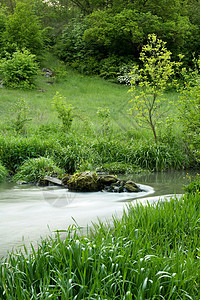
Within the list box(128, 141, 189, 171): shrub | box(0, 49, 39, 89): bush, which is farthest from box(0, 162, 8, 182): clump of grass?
box(0, 49, 39, 89): bush

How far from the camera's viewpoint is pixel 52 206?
7.07m

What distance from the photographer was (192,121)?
11.1 metres

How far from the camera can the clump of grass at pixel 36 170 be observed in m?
10.2

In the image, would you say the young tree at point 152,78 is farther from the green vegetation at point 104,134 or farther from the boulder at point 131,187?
the boulder at point 131,187

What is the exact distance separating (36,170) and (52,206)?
347cm

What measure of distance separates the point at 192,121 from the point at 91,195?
15.2 ft

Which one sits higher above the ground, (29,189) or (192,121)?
(192,121)

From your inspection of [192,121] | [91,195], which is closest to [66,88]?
[192,121]

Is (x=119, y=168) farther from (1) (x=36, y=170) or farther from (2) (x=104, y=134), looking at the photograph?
(1) (x=36, y=170)

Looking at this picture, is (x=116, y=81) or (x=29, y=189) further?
(x=116, y=81)

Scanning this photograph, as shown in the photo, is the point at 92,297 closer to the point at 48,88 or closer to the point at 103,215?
the point at 103,215

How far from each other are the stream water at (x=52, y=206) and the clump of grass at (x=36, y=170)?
2.08ft

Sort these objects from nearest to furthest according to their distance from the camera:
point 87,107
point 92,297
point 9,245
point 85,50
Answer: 1. point 92,297
2. point 9,245
3. point 87,107
4. point 85,50

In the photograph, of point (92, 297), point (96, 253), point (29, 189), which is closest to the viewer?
point (92, 297)
